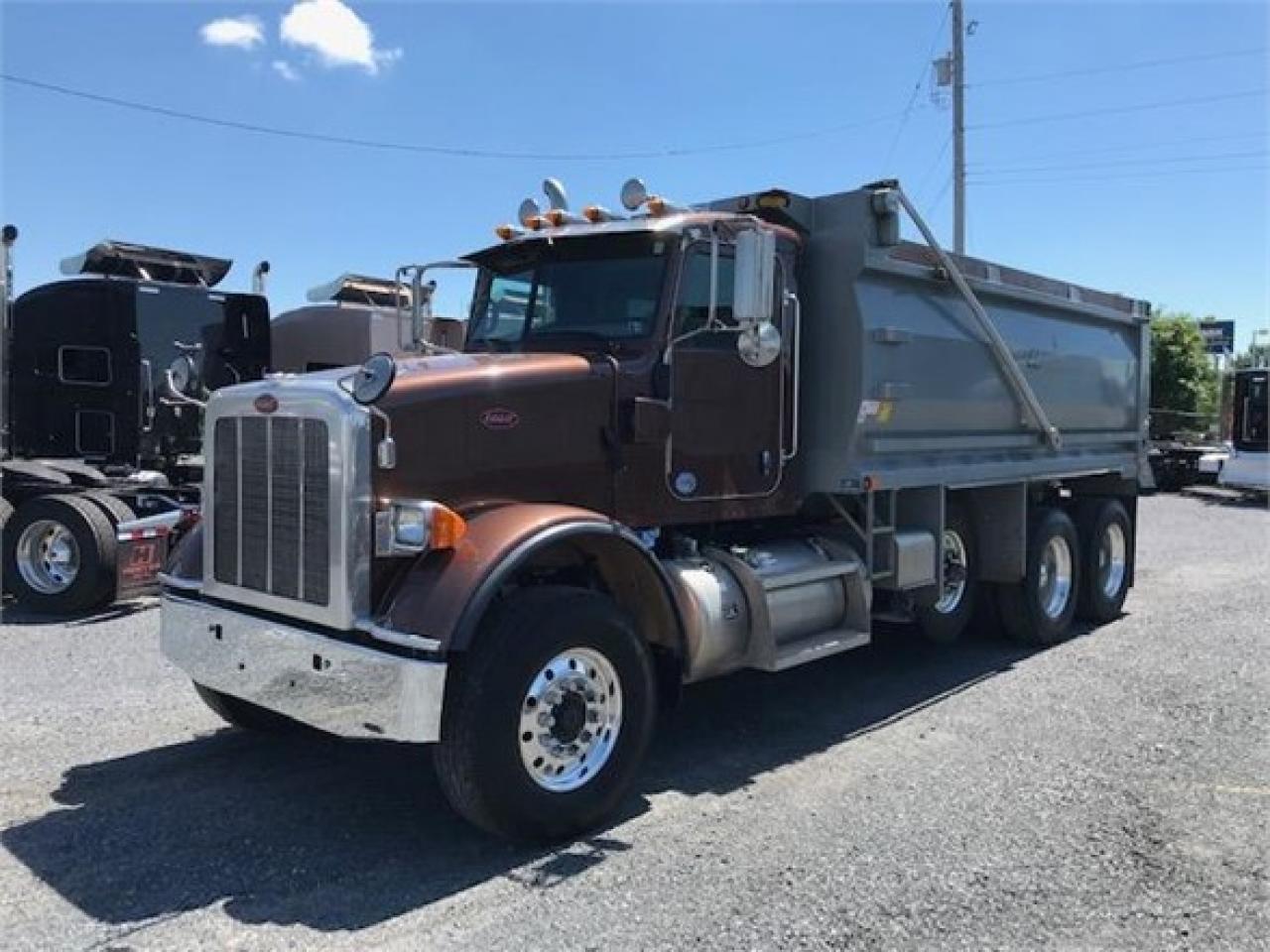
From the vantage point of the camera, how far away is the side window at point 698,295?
18.4 feet

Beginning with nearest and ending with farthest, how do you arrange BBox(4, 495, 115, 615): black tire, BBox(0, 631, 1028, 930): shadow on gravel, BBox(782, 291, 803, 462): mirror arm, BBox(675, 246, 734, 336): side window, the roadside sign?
BBox(0, 631, 1028, 930): shadow on gravel → BBox(675, 246, 734, 336): side window → BBox(782, 291, 803, 462): mirror arm → BBox(4, 495, 115, 615): black tire → the roadside sign

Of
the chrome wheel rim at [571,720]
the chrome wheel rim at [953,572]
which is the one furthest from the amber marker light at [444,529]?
the chrome wheel rim at [953,572]

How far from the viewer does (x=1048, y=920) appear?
392cm

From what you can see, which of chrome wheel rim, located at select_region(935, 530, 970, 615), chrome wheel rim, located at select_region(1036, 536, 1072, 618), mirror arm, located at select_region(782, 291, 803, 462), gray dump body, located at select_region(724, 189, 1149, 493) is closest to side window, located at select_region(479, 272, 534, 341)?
mirror arm, located at select_region(782, 291, 803, 462)

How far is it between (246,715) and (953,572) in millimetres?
5054

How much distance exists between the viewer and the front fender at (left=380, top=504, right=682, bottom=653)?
418cm

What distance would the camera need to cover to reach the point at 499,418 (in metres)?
4.86

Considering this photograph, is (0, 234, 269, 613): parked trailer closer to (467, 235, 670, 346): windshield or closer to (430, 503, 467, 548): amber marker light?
(467, 235, 670, 346): windshield

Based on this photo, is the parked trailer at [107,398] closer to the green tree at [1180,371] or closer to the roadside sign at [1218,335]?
the green tree at [1180,371]

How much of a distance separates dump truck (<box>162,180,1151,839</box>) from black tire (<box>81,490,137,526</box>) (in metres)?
4.09

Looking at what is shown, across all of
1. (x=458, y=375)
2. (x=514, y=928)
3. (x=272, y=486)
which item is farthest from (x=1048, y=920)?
(x=272, y=486)

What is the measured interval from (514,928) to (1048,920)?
73.2 inches

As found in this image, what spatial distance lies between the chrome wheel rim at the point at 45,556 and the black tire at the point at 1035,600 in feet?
24.8

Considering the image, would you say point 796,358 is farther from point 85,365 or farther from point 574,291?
point 85,365
